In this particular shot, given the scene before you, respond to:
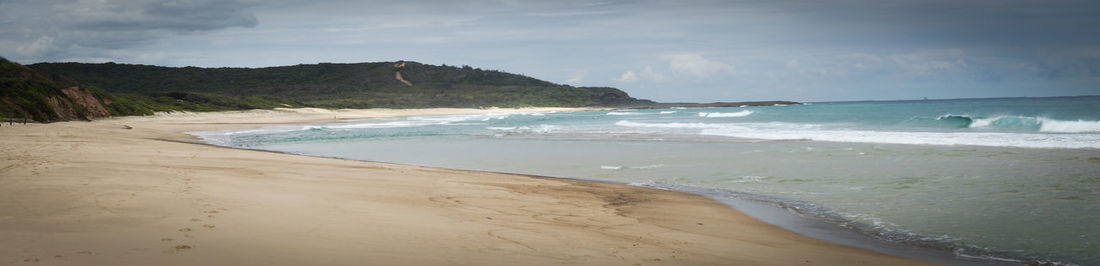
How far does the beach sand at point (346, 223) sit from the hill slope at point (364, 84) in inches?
3743

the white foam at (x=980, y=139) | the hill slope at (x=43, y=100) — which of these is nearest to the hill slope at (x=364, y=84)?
the hill slope at (x=43, y=100)

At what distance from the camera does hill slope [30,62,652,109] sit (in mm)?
117312

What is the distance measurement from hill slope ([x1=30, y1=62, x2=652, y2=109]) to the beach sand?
3743 inches

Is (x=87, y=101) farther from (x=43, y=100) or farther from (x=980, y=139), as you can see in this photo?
(x=980, y=139)

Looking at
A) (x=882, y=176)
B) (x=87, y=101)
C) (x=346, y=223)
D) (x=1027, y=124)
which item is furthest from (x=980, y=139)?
(x=87, y=101)

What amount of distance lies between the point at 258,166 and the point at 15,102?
27.3 m

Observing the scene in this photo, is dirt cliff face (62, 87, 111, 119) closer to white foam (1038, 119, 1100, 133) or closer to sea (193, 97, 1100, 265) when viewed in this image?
sea (193, 97, 1100, 265)

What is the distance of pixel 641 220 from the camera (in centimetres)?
746

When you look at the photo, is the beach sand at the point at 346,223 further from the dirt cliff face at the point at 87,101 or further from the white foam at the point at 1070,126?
the dirt cliff face at the point at 87,101

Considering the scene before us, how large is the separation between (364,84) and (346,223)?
134099mm

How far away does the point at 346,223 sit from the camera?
599 centimetres

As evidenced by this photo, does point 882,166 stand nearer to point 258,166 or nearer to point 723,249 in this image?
point 723,249

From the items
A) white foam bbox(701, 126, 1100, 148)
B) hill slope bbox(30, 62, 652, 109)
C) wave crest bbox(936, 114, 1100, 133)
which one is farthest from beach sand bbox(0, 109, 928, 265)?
hill slope bbox(30, 62, 652, 109)

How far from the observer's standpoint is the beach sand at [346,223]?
461 centimetres
